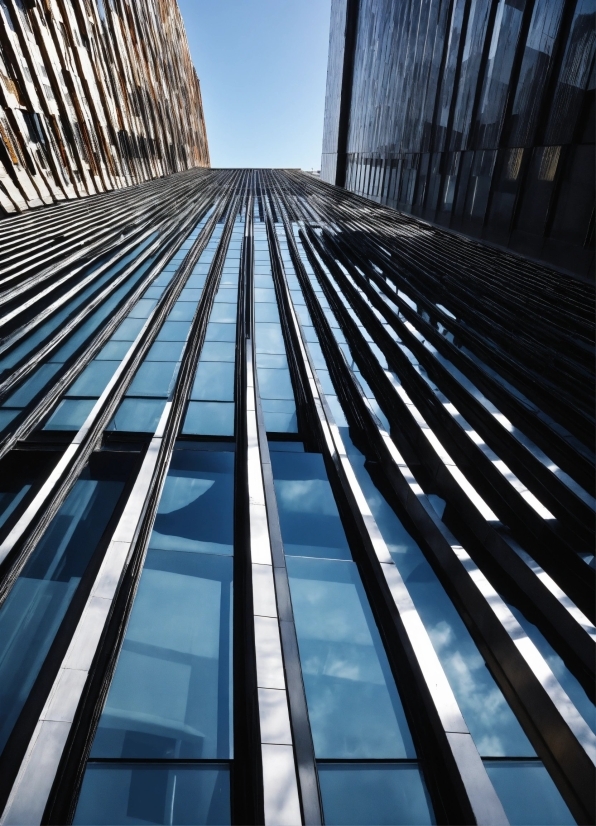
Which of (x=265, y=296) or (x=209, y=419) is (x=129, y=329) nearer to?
(x=209, y=419)

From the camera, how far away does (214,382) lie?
8.66 m

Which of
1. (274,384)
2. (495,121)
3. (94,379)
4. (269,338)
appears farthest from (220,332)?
(495,121)

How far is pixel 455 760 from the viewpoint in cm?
286

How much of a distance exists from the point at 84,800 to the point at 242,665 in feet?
4.46

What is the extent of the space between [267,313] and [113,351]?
4865 mm

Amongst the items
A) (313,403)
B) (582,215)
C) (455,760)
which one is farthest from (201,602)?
(582,215)

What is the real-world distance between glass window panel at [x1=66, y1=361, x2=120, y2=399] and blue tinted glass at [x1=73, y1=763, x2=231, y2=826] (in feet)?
19.1

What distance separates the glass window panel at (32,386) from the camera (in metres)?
6.98

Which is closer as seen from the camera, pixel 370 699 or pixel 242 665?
pixel 370 699

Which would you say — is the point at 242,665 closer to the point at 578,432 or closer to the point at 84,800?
the point at 84,800

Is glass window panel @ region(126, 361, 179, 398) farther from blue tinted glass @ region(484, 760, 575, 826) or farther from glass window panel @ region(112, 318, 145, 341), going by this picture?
blue tinted glass @ region(484, 760, 575, 826)

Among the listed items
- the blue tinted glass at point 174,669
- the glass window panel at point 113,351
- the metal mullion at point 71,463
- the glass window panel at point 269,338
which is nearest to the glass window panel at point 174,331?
the metal mullion at point 71,463

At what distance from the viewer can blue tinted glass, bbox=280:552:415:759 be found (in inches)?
126

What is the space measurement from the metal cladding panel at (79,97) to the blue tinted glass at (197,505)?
20343mm
